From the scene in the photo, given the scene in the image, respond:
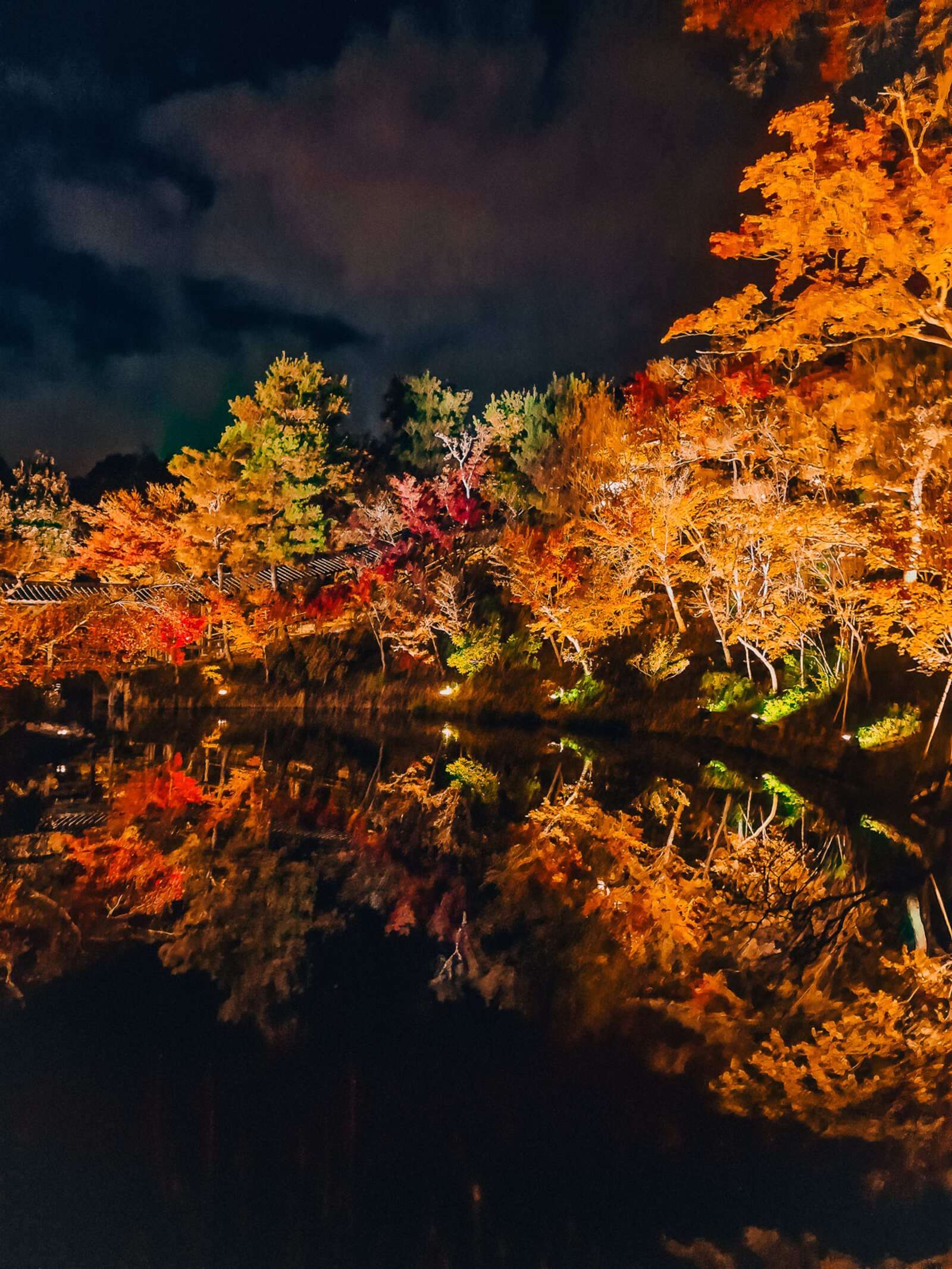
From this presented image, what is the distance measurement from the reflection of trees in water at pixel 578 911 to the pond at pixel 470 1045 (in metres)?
0.03

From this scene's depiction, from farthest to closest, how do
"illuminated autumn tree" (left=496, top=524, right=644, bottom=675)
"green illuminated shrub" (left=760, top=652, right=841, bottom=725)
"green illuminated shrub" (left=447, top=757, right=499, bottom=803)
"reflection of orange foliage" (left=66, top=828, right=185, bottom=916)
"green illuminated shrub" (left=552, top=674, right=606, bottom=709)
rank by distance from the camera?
"green illuminated shrub" (left=552, top=674, right=606, bottom=709) → "illuminated autumn tree" (left=496, top=524, right=644, bottom=675) → "green illuminated shrub" (left=760, top=652, right=841, bottom=725) → "green illuminated shrub" (left=447, top=757, right=499, bottom=803) → "reflection of orange foliage" (left=66, top=828, right=185, bottom=916)

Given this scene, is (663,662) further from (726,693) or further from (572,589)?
(572,589)

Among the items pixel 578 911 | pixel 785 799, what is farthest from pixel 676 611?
pixel 578 911

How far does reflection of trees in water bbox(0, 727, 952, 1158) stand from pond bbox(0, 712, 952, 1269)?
0.03m

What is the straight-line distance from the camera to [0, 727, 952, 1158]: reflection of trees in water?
14.6 ft

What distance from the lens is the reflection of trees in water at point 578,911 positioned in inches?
176

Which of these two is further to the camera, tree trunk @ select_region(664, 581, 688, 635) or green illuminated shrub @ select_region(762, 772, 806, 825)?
tree trunk @ select_region(664, 581, 688, 635)

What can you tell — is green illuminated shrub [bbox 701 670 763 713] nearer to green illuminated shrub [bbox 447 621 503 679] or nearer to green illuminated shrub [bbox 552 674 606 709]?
green illuminated shrub [bbox 552 674 606 709]

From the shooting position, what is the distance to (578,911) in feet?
22.0

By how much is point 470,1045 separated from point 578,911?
2.37 m

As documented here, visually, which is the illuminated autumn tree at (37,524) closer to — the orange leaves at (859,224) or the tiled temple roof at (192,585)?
the tiled temple roof at (192,585)

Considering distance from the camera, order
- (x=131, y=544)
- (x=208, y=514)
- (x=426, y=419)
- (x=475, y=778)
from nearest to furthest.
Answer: (x=475, y=778) < (x=131, y=544) < (x=208, y=514) < (x=426, y=419)

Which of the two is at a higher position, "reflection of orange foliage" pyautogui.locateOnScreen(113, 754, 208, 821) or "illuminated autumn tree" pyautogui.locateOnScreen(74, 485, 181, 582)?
"illuminated autumn tree" pyautogui.locateOnScreen(74, 485, 181, 582)

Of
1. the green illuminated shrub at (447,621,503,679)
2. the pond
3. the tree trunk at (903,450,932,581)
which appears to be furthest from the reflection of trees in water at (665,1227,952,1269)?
the green illuminated shrub at (447,621,503,679)
